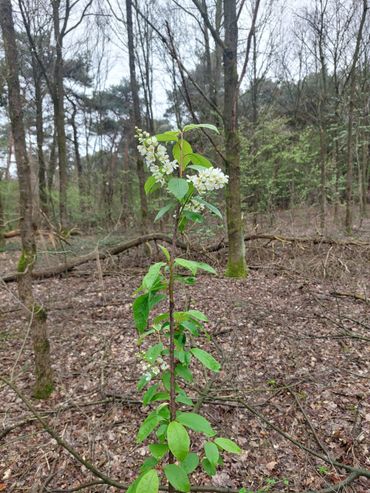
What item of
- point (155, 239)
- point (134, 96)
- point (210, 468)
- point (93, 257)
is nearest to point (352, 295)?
point (155, 239)

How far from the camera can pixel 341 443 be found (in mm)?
2131

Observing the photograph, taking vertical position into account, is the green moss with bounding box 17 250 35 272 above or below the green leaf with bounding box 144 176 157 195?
below

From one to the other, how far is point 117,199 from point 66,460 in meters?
9.92

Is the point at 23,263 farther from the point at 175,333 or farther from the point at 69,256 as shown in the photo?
the point at 69,256

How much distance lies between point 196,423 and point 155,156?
38.9 inches

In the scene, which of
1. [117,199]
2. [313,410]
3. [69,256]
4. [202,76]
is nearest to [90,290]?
[69,256]

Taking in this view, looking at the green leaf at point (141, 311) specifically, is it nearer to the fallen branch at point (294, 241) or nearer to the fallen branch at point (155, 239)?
the fallen branch at point (155, 239)

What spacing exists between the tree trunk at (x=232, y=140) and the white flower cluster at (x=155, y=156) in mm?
3957

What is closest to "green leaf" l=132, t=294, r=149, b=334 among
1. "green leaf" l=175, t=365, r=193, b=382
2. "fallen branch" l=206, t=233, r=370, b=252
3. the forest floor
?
"green leaf" l=175, t=365, r=193, b=382

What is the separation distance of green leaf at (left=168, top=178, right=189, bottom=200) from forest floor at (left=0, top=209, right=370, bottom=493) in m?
1.31

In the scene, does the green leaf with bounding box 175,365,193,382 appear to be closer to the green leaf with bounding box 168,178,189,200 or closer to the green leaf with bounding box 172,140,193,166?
the green leaf with bounding box 168,178,189,200

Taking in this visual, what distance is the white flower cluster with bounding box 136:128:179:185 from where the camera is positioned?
1063 mm

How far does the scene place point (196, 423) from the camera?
1.06 meters

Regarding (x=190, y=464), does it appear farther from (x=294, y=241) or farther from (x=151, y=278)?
(x=294, y=241)
